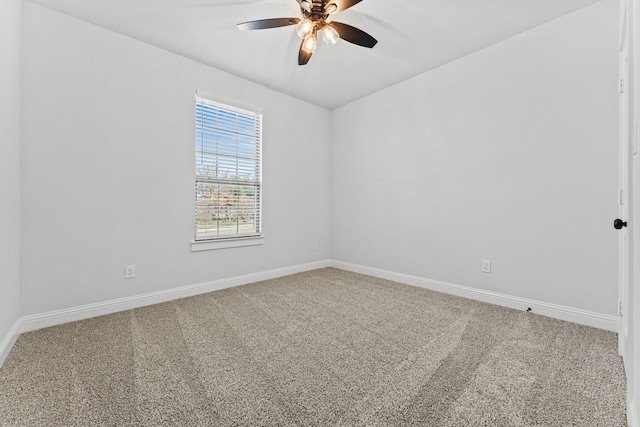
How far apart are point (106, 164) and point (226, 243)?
1.36 metres

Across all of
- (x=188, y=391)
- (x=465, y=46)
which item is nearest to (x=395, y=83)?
(x=465, y=46)

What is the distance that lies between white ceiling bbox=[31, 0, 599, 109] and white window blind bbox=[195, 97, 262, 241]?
54 centimetres

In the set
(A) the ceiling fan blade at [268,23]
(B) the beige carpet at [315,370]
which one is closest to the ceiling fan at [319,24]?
(A) the ceiling fan blade at [268,23]

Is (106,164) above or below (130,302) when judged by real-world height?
above

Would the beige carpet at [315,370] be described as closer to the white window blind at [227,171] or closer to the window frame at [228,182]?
the window frame at [228,182]

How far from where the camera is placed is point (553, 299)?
2373 mm

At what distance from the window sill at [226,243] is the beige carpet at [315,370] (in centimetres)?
73

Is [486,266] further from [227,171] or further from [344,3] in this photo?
[227,171]

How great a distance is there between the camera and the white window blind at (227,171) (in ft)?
10.2

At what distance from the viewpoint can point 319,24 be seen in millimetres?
2117

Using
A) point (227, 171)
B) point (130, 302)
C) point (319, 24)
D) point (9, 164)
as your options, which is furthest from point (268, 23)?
point (130, 302)

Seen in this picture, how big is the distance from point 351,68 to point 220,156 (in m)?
1.79

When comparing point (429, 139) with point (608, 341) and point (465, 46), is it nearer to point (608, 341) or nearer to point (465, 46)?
point (465, 46)

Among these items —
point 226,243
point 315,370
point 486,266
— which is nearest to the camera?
point 315,370
